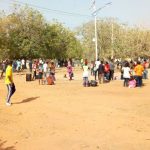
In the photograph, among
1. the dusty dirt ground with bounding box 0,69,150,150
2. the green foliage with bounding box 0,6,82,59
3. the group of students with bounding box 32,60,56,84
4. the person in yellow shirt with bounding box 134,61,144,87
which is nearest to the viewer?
the dusty dirt ground with bounding box 0,69,150,150

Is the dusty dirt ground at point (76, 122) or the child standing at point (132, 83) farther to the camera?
the child standing at point (132, 83)

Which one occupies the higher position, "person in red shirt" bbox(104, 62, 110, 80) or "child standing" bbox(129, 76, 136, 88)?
"person in red shirt" bbox(104, 62, 110, 80)

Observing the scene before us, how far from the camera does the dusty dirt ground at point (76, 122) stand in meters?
11.9

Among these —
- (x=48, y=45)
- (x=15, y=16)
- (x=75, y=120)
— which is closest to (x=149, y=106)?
(x=75, y=120)

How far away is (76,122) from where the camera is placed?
1494cm

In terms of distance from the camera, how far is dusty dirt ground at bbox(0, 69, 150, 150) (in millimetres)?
11867

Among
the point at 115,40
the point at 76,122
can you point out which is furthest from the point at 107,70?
the point at 115,40

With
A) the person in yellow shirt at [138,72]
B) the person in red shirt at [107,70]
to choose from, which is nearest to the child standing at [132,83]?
the person in yellow shirt at [138,72]

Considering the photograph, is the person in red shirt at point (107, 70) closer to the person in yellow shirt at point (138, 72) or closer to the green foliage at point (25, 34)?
the person in yellow shirt at point (138, 72)

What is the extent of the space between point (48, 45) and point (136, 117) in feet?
170

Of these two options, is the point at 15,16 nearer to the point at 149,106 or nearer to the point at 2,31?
the point at 2,31

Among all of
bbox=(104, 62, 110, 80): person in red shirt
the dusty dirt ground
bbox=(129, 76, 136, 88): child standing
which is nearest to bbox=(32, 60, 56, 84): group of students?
bbox=(104, 62, 110, 80): person in red shirt

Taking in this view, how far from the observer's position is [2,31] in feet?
185

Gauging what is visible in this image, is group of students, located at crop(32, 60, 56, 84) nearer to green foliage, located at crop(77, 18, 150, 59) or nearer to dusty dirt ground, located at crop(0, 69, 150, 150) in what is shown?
dusty dirt ground, located at crop(0, 69, 150, 150)
